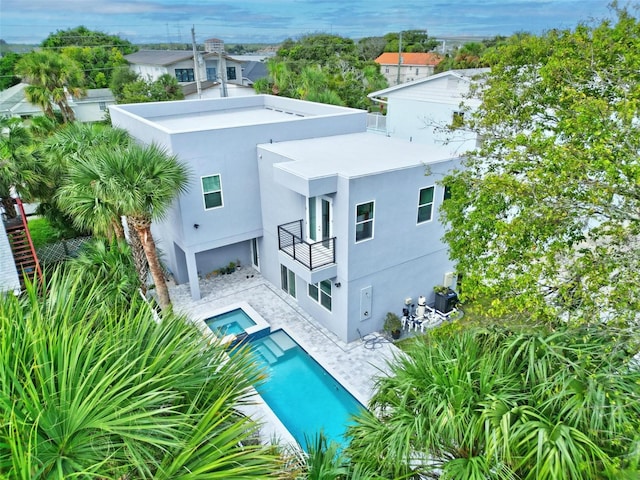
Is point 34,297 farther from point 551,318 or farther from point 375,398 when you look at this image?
point 551,318

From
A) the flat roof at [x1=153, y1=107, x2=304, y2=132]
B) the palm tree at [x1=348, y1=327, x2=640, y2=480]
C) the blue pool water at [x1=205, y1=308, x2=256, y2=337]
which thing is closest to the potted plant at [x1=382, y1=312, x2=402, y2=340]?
the blue pool water at [x1=205, y1=308, x2=256, y2=337]

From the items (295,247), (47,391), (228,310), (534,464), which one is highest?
(47,391)

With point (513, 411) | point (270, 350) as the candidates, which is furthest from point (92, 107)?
point (513, 411)

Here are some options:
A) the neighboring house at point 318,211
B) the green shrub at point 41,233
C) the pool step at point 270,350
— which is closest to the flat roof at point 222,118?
the neighboring house at point 318,211

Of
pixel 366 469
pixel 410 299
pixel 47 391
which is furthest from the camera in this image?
pixel 410 299

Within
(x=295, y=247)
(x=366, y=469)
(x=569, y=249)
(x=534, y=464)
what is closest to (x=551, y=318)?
(x=569, y=249)

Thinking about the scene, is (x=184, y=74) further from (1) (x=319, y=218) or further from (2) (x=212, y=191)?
(1) (x=319, y=218)

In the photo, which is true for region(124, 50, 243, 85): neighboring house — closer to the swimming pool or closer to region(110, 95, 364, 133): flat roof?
region(110, 95, 364, 133): flat roof
